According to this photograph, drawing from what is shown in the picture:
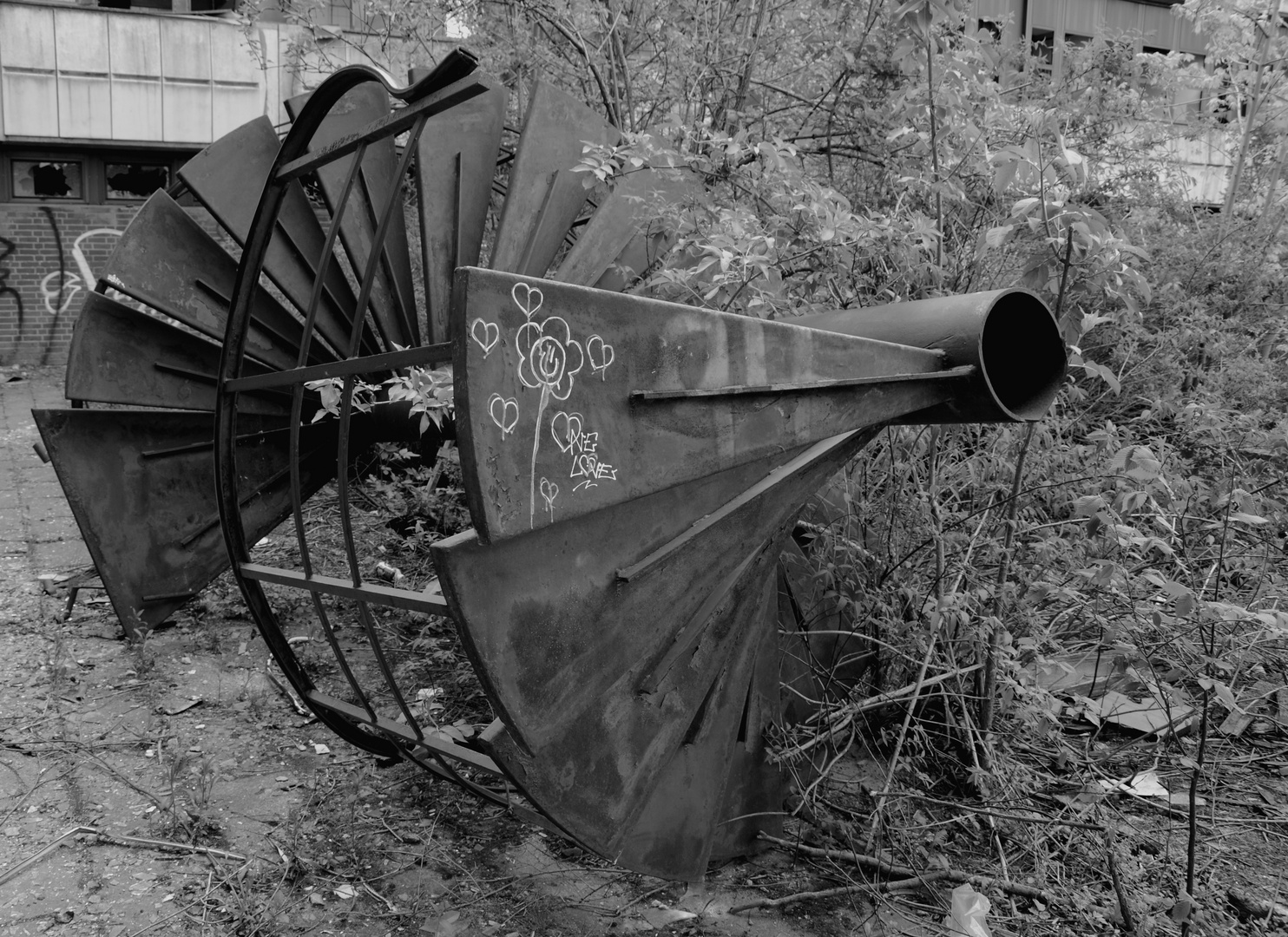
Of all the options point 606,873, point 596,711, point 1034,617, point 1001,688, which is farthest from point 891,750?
point 596,711

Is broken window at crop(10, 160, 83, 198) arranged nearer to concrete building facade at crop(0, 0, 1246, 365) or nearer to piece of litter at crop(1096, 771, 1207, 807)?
concrete building facade at crop(0, 0, 1246, 365)

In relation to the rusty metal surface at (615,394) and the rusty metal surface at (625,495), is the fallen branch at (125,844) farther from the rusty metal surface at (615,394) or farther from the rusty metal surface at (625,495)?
the rusty metal surface at (615,394)

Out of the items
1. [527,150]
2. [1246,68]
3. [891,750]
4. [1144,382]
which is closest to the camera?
[891,750]

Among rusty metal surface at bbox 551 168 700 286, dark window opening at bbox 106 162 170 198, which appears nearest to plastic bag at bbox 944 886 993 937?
rusty metal surface at bbox 551 168 700 286

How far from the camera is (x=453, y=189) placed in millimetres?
5043

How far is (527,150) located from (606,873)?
3.26m

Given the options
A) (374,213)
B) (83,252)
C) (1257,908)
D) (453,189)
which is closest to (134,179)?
(83,252)

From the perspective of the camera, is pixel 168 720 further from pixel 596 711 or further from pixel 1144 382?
pixel 1144 382

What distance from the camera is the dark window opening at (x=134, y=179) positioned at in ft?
47.9

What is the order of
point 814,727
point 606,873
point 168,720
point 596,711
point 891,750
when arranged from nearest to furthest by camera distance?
point 596,711
point 606,873
point 814,727
point 891,750
point 168,720

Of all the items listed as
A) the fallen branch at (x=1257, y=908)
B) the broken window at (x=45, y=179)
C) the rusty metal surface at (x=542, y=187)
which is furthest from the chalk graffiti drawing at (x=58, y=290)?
the fallen branch at (x=1257, y=908)

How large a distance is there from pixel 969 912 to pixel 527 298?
206 cm

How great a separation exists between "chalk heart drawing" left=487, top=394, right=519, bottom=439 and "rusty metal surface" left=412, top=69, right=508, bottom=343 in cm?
289

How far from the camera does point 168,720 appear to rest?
4566mm
